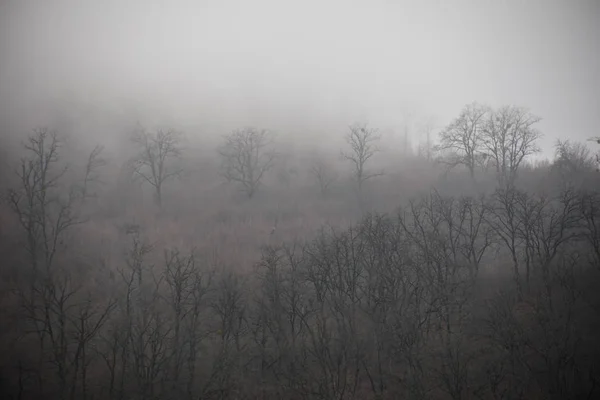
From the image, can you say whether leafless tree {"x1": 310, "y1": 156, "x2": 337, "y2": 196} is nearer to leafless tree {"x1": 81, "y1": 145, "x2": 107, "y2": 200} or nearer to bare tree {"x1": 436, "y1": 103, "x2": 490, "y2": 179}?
bare tree {"x1": 436, "y1": 103, "x2": 490, "y2": 179}

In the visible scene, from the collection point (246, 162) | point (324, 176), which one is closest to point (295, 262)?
point (324, 176)

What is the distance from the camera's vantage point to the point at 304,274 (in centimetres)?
2166

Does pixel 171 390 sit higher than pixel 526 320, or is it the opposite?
pixel 526 320

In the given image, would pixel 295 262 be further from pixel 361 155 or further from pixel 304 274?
pixel 361 155

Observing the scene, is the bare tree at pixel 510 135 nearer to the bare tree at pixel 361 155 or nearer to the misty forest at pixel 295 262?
the misty forest at pixel 295 262

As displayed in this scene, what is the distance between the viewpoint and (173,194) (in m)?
41.9

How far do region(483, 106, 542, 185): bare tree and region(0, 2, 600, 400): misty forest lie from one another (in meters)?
0.31

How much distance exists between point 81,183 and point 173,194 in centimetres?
1196

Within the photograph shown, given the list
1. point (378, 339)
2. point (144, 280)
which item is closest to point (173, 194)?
point (144, 280)

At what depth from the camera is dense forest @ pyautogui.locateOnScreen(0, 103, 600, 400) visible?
53.7ft

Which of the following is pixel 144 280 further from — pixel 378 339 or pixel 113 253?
pixel 378 339

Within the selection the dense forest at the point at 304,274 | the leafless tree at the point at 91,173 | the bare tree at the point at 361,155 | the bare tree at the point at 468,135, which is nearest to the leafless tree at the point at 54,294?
the dense forest at the point at 304,274

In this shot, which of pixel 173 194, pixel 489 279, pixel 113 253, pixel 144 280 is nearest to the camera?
pixel 489 279

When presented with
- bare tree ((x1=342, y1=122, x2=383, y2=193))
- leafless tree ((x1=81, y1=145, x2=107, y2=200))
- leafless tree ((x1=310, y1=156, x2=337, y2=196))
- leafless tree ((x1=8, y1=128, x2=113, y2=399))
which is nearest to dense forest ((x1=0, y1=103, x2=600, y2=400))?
leafless tree ((x1=8, y1=128, x2=113, y2=399))
